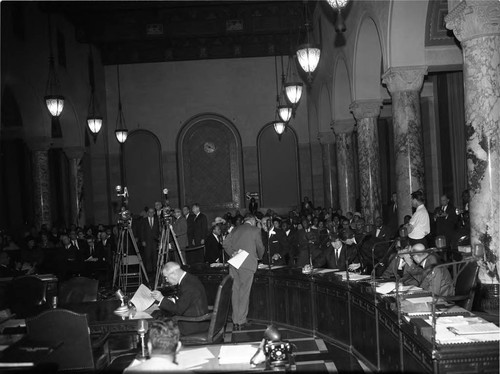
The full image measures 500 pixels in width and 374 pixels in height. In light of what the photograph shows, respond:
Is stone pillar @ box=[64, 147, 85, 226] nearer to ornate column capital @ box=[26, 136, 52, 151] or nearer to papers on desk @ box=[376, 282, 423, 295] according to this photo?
ornate column capital @ box=[26, 136, 52, 151]

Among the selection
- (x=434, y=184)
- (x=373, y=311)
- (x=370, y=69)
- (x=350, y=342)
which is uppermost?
(x=370, y=69)

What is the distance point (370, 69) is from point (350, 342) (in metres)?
9.20

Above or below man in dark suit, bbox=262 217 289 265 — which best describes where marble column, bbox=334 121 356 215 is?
above

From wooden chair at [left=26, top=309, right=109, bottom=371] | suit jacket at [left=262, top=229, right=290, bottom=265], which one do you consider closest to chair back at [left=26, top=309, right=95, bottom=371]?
wooden chair at [left=26, top=309, right=109, bottom=371]

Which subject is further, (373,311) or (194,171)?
(194,171)

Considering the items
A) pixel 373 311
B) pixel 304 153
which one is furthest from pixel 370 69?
pixel 304 153

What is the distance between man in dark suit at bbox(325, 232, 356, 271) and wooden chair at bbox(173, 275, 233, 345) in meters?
3.23

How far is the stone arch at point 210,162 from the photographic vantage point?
27.6 metres

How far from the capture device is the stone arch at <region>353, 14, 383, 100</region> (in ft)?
49.4

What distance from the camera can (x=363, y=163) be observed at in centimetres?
1569

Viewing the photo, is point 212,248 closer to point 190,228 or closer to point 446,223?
point 190,228

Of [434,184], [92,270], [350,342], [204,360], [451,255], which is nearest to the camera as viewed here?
[204,360]

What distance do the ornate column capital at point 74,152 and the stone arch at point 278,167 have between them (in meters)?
8.49

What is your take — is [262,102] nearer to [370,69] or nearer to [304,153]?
[304,153]
